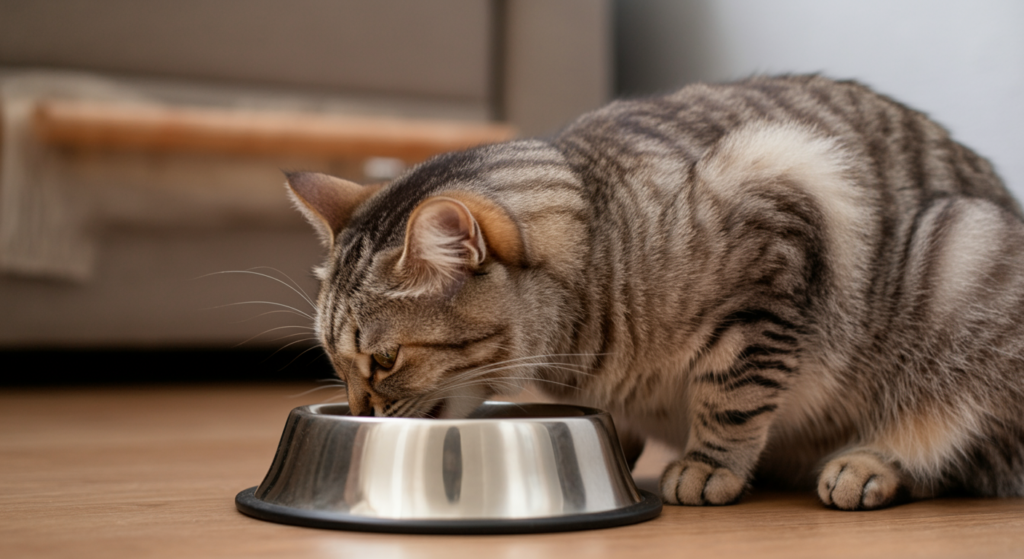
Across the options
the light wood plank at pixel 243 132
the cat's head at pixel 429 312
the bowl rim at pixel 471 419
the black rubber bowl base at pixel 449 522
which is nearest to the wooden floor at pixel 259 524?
the black rubber bowl base at pixel 449 522

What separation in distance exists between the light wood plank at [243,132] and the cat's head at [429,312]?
0.97m

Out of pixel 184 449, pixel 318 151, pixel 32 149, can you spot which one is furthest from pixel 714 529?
pixel 32 149

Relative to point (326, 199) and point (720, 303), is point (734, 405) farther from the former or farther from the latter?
point (326, 199)

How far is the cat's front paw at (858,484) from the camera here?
1.13 metres

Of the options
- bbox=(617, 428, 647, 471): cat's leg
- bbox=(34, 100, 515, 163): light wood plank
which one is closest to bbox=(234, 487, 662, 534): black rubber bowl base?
bbox=(617, 428, 647, 471): cat's leg

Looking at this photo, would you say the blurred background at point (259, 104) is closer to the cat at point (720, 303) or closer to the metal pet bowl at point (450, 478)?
the cat at point (720, 303)

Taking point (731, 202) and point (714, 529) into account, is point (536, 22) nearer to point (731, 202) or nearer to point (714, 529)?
point (731, 202)

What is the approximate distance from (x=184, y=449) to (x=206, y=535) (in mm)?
710

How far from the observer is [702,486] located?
1149 millimetres

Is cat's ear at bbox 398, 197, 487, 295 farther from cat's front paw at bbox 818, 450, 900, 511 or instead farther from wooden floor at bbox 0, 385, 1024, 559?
cat's front paw at bbox 818, 450, 900, 511

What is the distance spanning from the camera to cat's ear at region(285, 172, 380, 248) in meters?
1.28

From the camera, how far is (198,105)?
2508 mm

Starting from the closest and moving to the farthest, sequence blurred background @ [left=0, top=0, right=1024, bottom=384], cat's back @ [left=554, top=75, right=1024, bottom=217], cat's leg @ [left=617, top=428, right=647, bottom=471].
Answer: cat's back @ [left=554, top=75, right=1024, bottom=217] → cat's leg @ [left=617, top=428, right=647, bottom=471] → blurred background @ [left=0, top=0, right=1024, bottom=384]

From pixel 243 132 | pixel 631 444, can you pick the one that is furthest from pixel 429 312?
pixel 243 132
